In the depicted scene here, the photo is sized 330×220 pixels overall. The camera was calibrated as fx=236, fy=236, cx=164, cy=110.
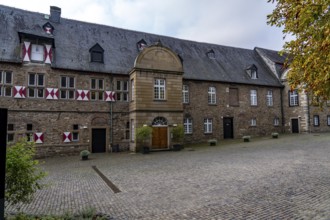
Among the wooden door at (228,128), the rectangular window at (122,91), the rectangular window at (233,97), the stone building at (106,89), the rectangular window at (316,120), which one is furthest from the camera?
Answer: the rectangular window at (316,120)

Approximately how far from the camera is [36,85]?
16.6 metres

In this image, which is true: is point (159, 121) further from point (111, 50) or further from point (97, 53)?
point (111, 50)

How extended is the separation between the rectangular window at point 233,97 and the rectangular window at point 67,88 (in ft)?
49.6

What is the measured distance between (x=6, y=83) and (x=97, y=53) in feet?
22.4

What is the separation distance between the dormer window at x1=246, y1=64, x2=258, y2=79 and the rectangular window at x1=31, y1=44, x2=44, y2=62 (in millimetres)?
20359

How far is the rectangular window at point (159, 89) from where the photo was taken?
18797 millimetres

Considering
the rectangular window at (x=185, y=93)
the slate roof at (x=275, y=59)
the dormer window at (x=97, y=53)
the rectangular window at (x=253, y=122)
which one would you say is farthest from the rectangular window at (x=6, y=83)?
the slate roof at (x=275, y=59)

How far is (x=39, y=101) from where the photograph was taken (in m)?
16.6

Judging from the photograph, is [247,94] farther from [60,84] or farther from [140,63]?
[60,84]

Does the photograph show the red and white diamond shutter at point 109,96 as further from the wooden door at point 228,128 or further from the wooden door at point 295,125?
the wooden door at point 295,125

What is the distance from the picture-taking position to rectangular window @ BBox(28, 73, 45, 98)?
54.0 feet

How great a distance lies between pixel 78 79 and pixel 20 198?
14385 mm

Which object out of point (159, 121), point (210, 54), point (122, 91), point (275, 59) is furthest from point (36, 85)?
point (275, 59)

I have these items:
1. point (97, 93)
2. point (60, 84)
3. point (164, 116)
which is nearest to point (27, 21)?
point (60, 84)
